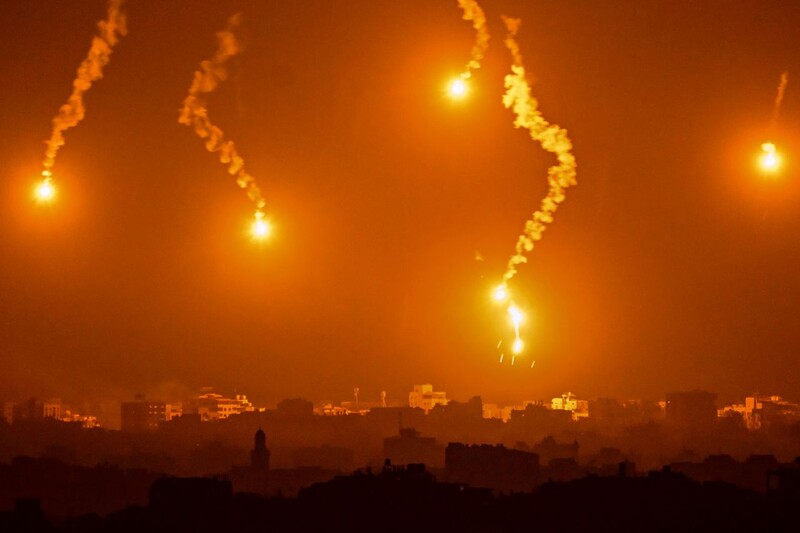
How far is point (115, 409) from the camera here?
97.4 metres

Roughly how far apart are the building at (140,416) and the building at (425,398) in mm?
15596

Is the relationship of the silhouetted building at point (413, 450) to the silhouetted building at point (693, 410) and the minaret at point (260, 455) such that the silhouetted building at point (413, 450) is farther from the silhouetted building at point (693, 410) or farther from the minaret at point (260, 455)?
the silhouetted building at point (693, 410)

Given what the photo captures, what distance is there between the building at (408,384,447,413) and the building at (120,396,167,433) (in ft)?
51.2

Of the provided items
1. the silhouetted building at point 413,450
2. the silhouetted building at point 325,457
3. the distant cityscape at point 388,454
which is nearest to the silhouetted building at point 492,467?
the distant cityscape at point 388,454

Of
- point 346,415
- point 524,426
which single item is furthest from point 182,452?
point 524,426

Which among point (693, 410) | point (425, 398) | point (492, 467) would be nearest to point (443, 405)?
point (425, 398)

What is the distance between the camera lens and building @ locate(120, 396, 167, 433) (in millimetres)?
95250

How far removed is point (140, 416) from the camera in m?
96.6

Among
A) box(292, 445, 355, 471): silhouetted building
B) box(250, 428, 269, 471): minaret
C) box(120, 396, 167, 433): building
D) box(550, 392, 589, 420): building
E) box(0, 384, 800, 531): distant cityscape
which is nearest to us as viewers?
box(0, 384, 800, 531): distant cityscape

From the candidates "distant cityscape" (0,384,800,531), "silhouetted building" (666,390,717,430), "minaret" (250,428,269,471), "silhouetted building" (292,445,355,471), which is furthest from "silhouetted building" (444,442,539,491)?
"silhouetted building" (666,390,717,430)

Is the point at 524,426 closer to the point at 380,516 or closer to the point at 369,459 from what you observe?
the point at 369,459

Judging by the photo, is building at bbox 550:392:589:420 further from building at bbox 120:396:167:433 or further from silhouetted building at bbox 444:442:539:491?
silhouetted building at bbox 444:442:539:491

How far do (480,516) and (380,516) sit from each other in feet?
14.1

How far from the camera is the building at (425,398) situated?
103812 millimetres
